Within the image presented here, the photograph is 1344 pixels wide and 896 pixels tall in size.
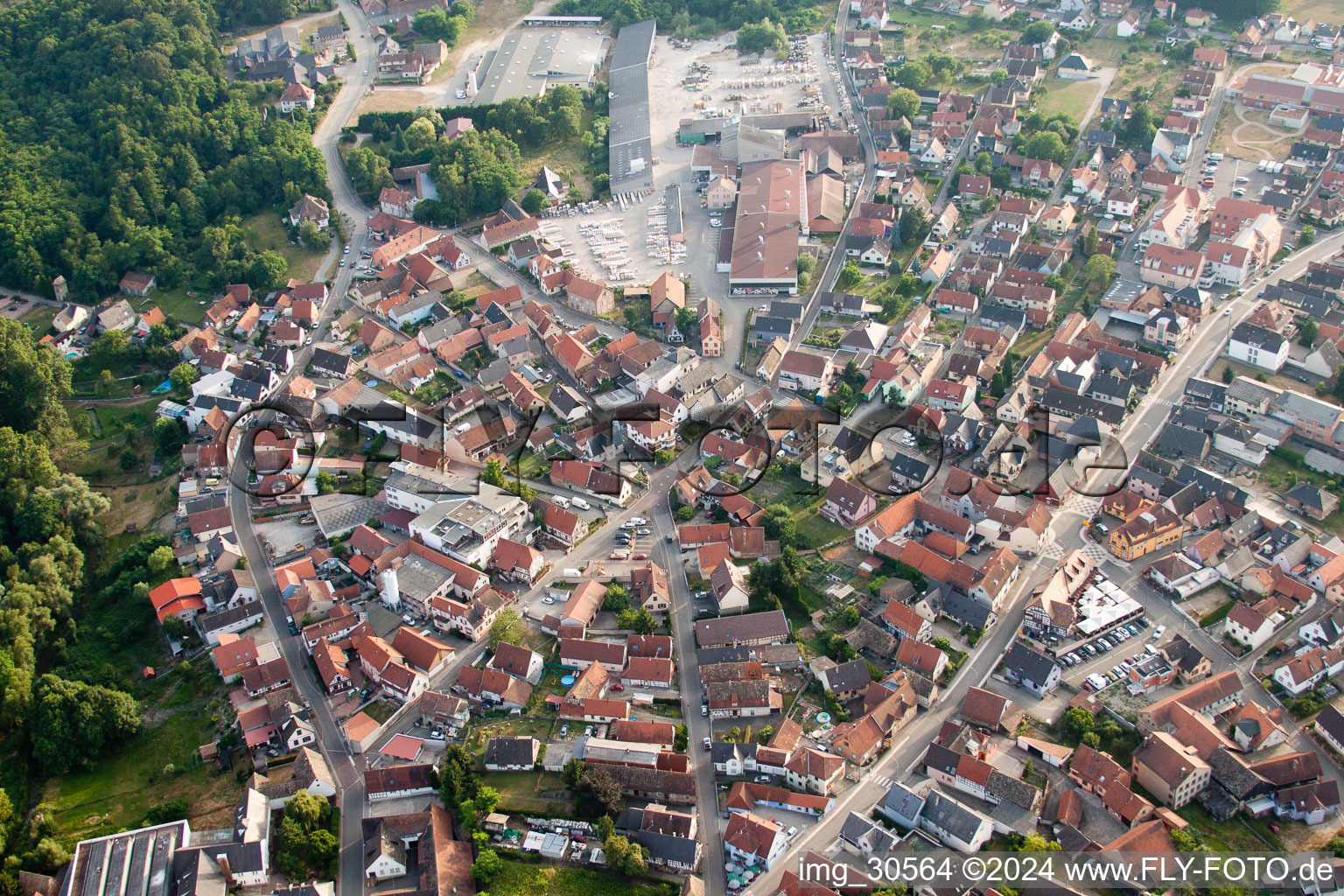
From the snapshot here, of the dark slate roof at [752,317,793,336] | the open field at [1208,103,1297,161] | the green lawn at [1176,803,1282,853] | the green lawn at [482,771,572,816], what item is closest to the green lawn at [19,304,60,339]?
the dark slate roof at [752,317,793,336]

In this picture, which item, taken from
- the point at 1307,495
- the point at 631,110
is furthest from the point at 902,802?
the point at 631,110

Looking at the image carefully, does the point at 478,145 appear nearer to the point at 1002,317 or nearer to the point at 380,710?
the point at 1002,317

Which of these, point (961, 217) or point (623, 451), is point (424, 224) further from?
point (961, 217)

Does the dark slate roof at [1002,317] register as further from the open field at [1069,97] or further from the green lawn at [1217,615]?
the open field at [1069,97]

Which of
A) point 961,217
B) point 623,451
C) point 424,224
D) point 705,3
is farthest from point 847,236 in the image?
point 705,3

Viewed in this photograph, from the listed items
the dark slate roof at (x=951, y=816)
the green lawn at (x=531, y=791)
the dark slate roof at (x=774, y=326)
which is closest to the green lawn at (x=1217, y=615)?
the dark slate roof at (x=951, y=816)

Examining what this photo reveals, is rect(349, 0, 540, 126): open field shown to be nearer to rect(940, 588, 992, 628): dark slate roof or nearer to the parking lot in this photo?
rect(940, 588, 992, 628): dark slate roof
